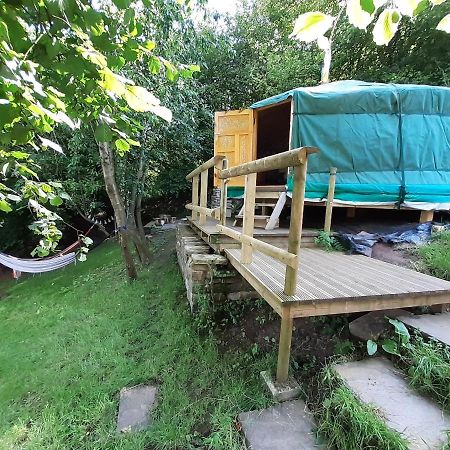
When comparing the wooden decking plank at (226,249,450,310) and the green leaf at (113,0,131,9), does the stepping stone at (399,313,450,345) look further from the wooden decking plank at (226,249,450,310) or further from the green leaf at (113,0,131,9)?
the green leaf at (113,0,131,9)

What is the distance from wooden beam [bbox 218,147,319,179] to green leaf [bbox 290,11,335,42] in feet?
2.52

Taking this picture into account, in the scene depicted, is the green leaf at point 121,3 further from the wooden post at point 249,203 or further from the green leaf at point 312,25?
the wooden post at point 249,203

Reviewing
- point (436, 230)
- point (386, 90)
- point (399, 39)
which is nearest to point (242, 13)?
point (399, 39)

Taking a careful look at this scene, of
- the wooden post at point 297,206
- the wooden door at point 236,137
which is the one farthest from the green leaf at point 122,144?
the wooden door at point 236,137

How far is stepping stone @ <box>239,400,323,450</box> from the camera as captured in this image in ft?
4.70

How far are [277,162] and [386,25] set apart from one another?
102cm

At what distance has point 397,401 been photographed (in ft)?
4.59

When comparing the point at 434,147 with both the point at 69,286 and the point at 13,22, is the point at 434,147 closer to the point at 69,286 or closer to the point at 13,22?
the point at 13,22

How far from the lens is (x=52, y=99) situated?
846mm

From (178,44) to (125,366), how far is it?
161 inches

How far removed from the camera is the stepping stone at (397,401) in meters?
1.23

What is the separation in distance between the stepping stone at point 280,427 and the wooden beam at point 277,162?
133cm

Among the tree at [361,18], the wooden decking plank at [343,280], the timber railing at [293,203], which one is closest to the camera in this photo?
the tree at [361,18]

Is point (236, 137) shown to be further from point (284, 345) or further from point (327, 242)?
point (284, 345)
